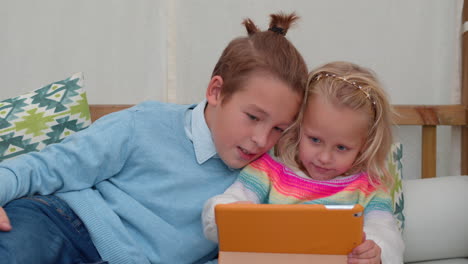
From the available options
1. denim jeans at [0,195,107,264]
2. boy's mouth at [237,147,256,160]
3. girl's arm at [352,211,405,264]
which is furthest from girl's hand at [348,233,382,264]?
denim jeans at [0,195,107,264]

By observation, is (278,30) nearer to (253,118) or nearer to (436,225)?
(253,118)

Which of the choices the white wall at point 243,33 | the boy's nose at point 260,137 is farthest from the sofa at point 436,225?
the boy's nose at point 260,137

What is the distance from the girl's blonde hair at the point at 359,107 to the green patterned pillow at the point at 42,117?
0.53 meters

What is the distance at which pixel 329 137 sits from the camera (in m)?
1.00

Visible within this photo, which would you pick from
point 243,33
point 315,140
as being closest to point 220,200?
point 315,140

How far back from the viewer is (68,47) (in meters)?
1.59

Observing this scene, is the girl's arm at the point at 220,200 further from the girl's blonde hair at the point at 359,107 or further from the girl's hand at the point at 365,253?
the girl's hand at the point at 365,253

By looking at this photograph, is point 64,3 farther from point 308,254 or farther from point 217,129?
point 308,254

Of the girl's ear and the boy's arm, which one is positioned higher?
the girl's ear

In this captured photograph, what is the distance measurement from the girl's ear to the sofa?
1.79 feet

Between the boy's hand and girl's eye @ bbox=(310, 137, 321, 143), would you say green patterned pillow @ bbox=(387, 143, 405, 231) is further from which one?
the boy's hand

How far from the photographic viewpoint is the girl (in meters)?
0.99

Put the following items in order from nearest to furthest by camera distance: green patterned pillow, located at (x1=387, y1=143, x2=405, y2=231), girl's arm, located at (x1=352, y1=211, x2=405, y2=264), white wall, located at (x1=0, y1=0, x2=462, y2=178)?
1. girl's arm, located at (x1=352, y1=211, x2=405, y2=264)
2. green patterned pillow, located at (x1=387, y1=143, x2=405, y2=231)
3. white wall, located at (x1=0, y1=0, x2=462, y2=178)

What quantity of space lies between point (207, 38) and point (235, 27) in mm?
92
